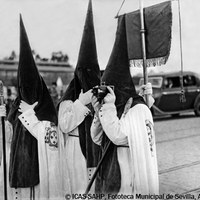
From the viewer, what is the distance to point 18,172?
3.00m

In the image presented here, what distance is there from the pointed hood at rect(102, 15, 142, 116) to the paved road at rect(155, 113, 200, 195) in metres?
2.00

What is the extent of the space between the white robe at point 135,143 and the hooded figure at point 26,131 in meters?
0.78

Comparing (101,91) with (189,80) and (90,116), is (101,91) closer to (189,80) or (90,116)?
(90,116)

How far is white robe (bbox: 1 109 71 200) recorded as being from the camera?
2994 millimetres

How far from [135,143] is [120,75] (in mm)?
607

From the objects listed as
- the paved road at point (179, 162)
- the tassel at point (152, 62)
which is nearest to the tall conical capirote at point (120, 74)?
the tassel at point (152, 62)

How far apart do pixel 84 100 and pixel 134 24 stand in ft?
3.61

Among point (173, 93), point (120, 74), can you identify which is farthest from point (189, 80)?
point (120, 74)

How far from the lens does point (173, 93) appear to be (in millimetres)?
13203

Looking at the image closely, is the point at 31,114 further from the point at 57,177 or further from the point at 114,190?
the point at 114,190

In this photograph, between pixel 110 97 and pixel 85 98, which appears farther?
pixel 85 98

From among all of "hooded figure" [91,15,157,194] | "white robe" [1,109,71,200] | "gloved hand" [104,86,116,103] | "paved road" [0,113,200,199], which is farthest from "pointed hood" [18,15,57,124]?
"paved road" [0,113,200,199]

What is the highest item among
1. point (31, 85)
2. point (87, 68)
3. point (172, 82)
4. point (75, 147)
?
point (87, 68)

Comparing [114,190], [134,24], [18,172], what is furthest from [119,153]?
[134,24]
